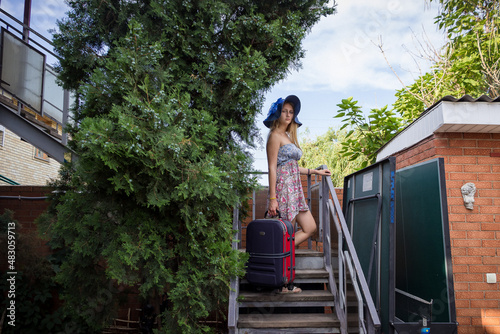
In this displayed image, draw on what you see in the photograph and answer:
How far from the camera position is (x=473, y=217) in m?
3.32

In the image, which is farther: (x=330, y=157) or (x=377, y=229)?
(x=330, y=157)

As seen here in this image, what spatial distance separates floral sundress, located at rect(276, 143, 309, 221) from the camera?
3328mm

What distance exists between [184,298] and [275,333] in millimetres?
839

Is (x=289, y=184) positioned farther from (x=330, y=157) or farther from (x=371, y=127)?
(x=330, y=157)

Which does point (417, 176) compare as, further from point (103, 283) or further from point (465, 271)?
point (103, 283)

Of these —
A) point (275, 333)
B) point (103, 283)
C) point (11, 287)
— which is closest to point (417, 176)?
point (275, 333)

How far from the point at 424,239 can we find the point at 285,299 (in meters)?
1.36

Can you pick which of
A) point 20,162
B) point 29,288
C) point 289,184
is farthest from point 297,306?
point 20,162

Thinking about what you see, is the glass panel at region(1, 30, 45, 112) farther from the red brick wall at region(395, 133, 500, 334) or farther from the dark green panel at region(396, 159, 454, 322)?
the red brick wall at region(395, 133, 500, 334)

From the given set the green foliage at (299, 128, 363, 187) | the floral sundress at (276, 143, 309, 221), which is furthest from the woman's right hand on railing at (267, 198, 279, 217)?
the green foliage at (299, 128, 363, 187)

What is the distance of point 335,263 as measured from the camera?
3.47m

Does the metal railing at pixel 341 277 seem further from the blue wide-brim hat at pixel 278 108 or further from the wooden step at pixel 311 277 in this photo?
the blue wide-brim hat at pixel 278 108

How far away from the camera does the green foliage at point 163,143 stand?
96.3 inches

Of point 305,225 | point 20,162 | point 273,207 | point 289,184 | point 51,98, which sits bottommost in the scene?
point 305,225
